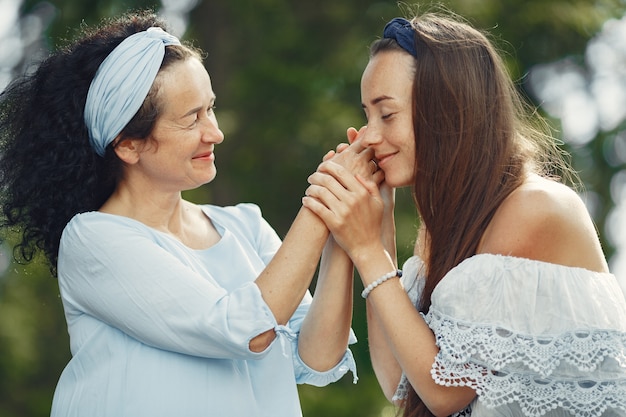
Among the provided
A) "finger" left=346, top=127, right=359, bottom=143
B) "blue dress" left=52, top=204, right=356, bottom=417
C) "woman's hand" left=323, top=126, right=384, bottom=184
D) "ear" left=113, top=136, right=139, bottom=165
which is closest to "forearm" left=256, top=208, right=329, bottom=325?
"blue dress" left=52, top=204, right=356, bottom=417

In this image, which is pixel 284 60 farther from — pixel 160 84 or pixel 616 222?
pixel 160 84

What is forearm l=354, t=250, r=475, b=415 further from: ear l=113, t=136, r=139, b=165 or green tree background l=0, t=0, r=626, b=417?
green tree background l=0, t=0, r=626, b=417

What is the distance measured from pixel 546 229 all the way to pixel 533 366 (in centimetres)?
42

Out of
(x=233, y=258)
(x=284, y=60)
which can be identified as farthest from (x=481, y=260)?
(x=284, y=60)

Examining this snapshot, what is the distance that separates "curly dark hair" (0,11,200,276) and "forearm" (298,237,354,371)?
2.66 feet

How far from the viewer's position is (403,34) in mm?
3271

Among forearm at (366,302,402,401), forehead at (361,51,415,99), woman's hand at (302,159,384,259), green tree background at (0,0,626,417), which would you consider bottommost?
green tree background at (0,0,626,417)

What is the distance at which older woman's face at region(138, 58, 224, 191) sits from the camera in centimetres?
328

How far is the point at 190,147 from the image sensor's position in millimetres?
3314

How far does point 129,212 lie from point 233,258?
1.32ft

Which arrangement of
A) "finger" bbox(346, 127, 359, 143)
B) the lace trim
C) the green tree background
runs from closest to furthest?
the lace trim
"finger" bbox(346, 127, 359, 143)
the green tree background

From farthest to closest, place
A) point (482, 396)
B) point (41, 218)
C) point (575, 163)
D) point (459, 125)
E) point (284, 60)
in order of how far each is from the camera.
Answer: point (575, 163) → point (284, 60) → point (41, 218) → point (459, 125) → point (482, 396)

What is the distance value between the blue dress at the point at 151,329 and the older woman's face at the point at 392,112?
0.66 m

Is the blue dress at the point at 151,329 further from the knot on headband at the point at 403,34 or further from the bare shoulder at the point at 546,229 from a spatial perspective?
the knot on headband at the point at 403,34
